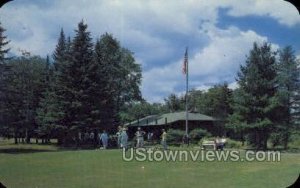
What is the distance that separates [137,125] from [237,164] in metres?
4.21

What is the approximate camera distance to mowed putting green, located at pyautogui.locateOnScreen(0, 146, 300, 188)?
396 inches

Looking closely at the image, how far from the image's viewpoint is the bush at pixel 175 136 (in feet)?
54.3

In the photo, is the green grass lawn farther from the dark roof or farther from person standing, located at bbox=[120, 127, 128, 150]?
the dark roof

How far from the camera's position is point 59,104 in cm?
1800

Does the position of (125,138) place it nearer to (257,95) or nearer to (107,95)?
(107,95)

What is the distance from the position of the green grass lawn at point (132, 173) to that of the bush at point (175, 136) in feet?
7.94

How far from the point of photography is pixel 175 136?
1747cm

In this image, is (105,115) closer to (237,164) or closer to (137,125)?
(137,125)

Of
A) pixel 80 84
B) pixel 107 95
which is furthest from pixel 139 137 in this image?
pixel 80 84

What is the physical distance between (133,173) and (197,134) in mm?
6970

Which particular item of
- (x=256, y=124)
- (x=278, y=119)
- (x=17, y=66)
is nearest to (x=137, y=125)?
(x=17, y=66)

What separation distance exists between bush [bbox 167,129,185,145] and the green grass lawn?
242 centimetres

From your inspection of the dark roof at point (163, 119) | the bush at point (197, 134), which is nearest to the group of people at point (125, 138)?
the dark roof at point (163, 119)

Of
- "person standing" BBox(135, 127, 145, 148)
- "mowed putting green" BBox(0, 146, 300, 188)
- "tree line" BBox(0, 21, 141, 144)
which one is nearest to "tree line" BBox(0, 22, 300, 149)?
"tree line" BBox(0, 21, 141, 144)
